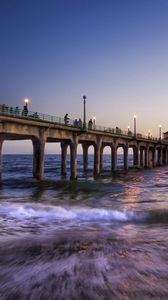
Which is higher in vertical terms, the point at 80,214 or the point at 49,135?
the point at 49,135

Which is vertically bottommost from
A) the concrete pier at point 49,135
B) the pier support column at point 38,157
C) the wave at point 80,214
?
the wave at point 80,214

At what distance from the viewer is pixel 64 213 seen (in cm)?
1797

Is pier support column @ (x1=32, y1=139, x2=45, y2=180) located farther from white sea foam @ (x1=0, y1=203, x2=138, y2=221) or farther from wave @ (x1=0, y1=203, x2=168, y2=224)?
wave @ (x1=0, y1=203, x2=168, y2=224)

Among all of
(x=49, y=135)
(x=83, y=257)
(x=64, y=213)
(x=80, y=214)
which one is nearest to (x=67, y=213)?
(x=64, y=213)

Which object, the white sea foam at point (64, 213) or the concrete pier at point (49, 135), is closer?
the white sea foam at point (64, 213)

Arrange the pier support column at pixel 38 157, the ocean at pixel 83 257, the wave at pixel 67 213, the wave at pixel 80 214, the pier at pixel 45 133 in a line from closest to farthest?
the ocean at pixel 83 257, the wave at pixel 80 214, the wave at pixel 67 213, the pier at pixel 45 133, the pier support column at pixel 38 157

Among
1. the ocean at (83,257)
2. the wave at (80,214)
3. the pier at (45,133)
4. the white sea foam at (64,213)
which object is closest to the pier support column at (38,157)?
the pier at (45,133)

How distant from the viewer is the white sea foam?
55.6 ft

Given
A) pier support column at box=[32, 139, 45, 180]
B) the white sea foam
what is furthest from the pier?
the white sea foam

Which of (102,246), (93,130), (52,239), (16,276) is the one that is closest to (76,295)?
(16,276)

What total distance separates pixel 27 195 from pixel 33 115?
9778 millimetres

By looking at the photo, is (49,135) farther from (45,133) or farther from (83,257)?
(83,257)

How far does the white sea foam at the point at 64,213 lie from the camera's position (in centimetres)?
1694

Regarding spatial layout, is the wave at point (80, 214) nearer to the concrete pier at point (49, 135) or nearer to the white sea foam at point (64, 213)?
the white sea foam at point (64, 213)
